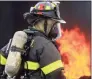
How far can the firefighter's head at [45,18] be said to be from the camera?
328cm

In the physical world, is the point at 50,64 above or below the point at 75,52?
above

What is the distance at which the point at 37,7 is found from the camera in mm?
3340

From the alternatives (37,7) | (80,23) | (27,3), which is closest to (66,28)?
(80,23)

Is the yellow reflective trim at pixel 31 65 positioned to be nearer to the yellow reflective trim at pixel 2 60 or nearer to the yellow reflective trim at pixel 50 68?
the yellow reflective trim at pixel 50 68

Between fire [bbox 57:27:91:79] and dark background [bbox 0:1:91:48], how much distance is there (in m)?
0.13

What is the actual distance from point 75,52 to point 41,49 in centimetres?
360

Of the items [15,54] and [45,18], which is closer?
[15,54]

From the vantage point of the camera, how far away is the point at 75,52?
21.8ft

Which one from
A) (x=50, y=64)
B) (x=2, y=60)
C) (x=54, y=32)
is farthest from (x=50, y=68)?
(x=2, y=60)

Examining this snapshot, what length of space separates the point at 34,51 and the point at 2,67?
47 cm

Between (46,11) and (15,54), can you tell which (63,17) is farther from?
(15,54)

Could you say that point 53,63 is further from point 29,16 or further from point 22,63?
point 29,16

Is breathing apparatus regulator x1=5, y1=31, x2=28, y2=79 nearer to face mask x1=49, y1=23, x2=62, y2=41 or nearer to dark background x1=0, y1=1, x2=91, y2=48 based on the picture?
face mask x1=49, y1=23, x2=62, y2=41

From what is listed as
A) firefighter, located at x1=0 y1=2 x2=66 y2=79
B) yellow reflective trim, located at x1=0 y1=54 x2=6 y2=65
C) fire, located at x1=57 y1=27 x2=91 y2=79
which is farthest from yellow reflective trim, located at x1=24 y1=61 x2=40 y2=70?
fire, located at x1=57 y1=27 x2=91 y2=79
